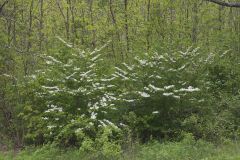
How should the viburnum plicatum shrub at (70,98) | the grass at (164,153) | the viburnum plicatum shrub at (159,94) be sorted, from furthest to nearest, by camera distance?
the viburnum plicatum shrub at (159,94)
the viburnum plicatum shrub at (70,98)
the grass at (164,153)

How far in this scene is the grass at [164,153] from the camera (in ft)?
30.1

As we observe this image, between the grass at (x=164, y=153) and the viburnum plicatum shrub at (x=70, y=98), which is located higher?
the viburnum plicatum shrub at (x=70, y=98)

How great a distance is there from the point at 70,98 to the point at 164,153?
3.54 metres

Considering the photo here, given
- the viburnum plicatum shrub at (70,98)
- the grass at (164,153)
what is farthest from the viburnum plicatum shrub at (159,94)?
the grass at (164,153)

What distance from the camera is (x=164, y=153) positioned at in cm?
945

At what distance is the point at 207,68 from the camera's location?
14.9m

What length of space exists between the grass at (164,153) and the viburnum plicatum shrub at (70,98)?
0.48m

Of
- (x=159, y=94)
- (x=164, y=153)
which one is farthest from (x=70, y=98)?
(x=164, y=153)

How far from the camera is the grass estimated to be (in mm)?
9188

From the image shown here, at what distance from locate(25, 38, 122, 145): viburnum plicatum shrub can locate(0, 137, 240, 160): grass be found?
482mm

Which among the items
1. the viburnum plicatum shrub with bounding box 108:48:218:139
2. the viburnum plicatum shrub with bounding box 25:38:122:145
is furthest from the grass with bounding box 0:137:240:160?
the viburnum plicatum shrub with bounding box 108:48:218:139

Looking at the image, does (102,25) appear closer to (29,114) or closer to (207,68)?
(207,68)

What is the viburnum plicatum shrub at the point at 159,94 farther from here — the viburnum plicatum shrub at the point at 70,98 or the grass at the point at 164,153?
the grass at the point at 164,153

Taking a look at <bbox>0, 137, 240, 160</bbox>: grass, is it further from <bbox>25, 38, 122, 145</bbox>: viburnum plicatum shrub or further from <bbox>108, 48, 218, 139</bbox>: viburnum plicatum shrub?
<bbox>108, 48, 218, 139</bbox>: viburnum plicatum shrub
